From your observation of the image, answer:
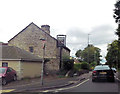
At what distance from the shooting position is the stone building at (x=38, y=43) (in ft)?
92.2

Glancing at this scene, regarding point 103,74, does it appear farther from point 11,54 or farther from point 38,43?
point 38,43

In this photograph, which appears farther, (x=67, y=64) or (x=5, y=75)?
(x=67, y=64)

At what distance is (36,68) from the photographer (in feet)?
73.7

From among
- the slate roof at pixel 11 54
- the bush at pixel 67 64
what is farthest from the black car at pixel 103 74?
the bush at pixel 67 64

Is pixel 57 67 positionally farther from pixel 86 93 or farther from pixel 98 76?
pixel 86 93

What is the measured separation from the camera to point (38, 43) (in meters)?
29.0

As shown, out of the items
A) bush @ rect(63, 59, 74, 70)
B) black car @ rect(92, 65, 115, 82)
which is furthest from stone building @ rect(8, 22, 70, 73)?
black car @ rect(92, 65, 115, 82)

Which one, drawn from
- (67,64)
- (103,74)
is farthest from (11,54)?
(103,74)

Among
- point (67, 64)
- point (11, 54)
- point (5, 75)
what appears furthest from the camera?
point (67, 64)

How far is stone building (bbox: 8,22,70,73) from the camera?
92.2 ft

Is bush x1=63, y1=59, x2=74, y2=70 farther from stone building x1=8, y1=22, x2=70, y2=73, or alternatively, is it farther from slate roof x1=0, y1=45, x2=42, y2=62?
slate roof x1=0, y1=45, x2=42, y2=62

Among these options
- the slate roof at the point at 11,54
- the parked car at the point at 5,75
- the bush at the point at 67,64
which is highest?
the slate roof at the point at 11,54

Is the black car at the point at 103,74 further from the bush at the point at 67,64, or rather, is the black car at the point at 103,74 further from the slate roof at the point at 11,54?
the bush at the point at 67,64

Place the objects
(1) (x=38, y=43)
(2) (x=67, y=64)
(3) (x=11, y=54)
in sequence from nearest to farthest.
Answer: (3) (x=11, y=54) < (2) (x=67, y=64) < (1) (x=38, y=43)
